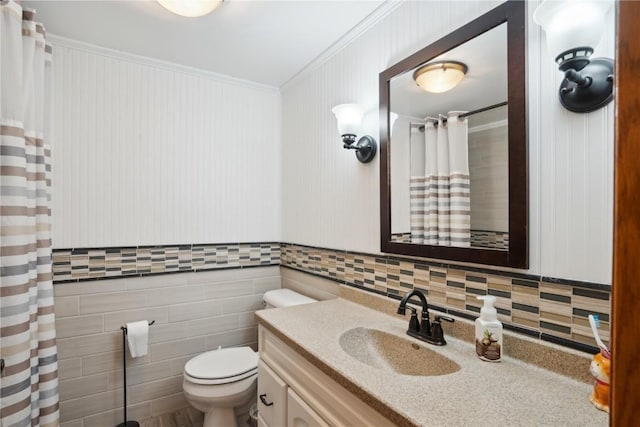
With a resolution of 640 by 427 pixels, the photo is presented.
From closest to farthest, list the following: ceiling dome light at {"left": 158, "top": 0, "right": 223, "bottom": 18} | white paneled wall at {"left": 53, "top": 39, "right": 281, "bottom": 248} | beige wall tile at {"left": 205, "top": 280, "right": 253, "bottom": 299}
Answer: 1. ceiling dome light at {"left": 158, "top": 0, "right": 223, "bottom": 18}
2. white paneled wall at {"left": 53, "top": 39, "right": 281, "bottom": 248}
3. beige wall tile at {"left": 205, "top": 280, "right": 253, "bottom": 299}

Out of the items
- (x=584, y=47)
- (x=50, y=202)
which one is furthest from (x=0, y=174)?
(x=584, y=47)

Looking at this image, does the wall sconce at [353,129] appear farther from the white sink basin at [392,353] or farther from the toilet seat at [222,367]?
the toilet seat at [222,367]

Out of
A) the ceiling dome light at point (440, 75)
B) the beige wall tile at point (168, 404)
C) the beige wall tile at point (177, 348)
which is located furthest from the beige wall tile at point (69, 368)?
the ceiling dome light at point (440, 75)

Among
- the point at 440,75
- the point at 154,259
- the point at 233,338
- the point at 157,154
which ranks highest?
the point at 440,75

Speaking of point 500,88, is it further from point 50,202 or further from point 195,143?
point 50,202

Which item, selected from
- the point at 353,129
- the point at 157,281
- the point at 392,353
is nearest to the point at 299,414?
the point at 392,353

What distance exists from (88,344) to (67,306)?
252 millimetres

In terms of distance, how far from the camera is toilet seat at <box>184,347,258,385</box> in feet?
5.52

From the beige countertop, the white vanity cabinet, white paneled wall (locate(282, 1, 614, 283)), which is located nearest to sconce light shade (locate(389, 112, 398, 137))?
white paneled wall (locate(282, 1, 614, 283))

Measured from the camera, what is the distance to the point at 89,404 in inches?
71.7

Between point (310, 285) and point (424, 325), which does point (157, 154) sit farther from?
point (424, 325)

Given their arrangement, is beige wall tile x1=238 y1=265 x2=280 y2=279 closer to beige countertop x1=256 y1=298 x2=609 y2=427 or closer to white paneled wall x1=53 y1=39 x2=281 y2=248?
white paneled wall x1=53 y1=39 x2=281 y2=248

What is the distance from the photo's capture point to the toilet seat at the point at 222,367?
5.52 feet

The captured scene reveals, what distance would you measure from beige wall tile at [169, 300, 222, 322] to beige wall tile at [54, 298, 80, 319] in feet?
1.64
